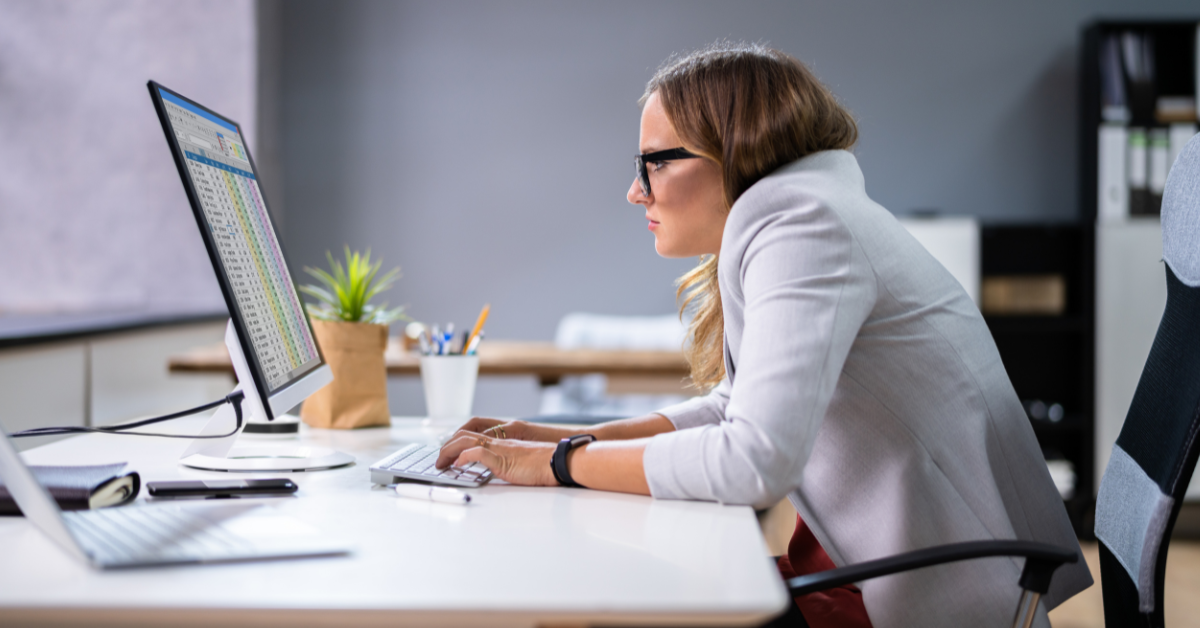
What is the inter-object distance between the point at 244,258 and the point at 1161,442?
1.02m

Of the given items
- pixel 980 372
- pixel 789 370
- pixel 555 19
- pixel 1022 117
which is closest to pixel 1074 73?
pixel 1022 117

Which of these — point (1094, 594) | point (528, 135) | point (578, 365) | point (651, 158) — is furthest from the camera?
point (528, 135)

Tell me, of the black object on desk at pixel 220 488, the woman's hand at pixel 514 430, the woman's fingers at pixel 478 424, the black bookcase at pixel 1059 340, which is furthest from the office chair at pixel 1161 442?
the black bookcase at pixel 1059 340

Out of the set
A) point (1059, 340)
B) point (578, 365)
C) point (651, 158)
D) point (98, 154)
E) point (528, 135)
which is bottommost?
point (1059, 340)

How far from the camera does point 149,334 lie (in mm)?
2787

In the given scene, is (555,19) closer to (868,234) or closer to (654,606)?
(868,234)

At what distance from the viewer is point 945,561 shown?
749 mm

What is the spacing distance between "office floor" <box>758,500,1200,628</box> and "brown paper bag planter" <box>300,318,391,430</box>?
55.5 inches

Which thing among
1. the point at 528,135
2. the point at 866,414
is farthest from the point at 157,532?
the point at 528,135

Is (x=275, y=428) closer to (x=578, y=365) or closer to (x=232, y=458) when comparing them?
(x=232, y=458)

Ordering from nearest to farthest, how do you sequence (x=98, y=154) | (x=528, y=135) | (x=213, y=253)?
1. (x=213, y=253)
2. (x=98, y=154)
3. (x=528, y=135)

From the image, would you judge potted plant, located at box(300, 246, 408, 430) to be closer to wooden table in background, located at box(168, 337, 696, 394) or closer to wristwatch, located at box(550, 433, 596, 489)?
wristwatch, located at box(550, 433, 596, 489)

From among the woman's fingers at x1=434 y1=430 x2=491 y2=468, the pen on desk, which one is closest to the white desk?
the pen on desk

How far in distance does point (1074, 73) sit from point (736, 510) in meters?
3.85
